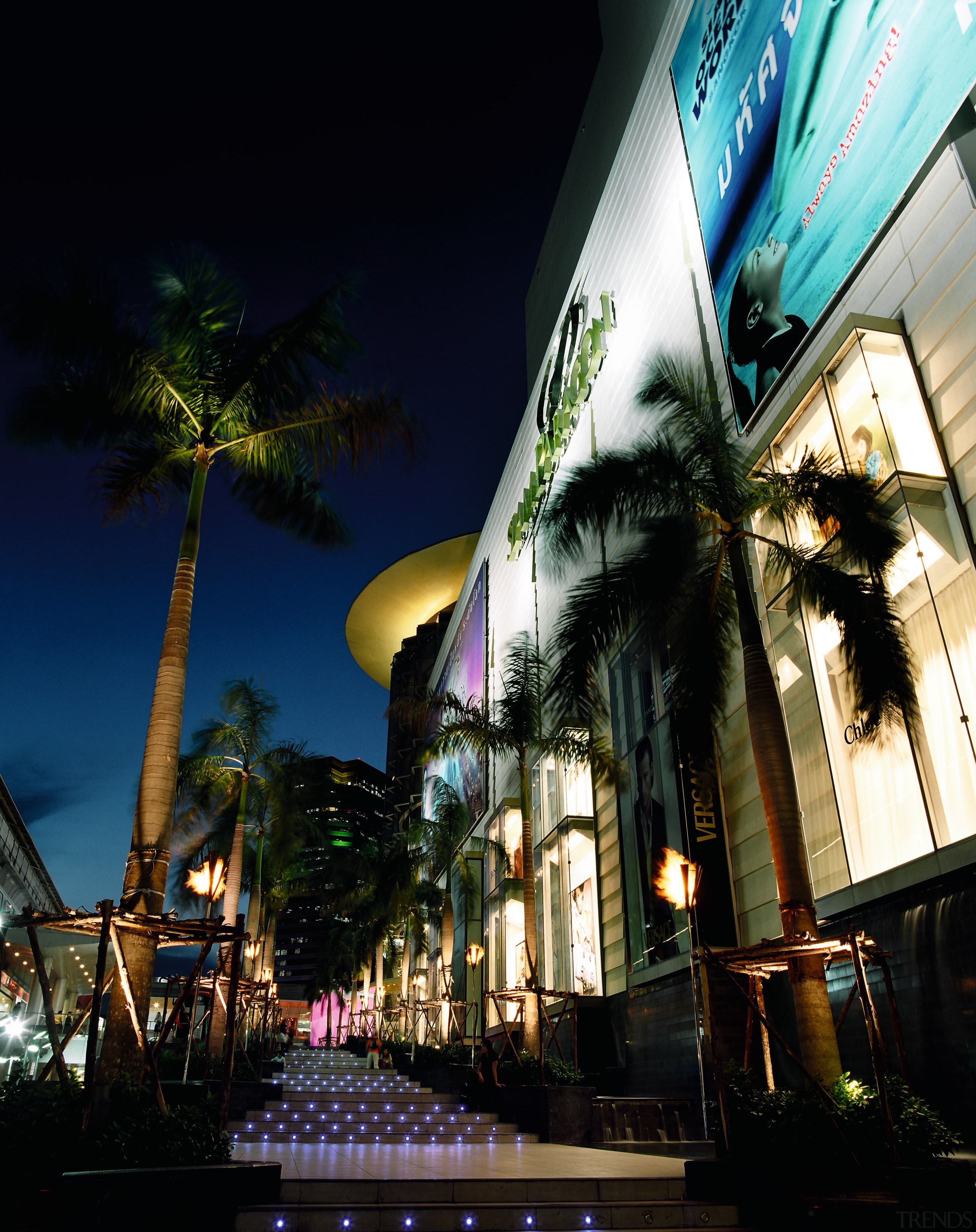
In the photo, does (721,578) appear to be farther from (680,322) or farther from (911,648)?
(680,322)

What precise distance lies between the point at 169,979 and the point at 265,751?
31.7ft

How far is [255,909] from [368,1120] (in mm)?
17568

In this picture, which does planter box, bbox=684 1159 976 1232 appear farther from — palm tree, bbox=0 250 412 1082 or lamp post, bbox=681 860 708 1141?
palm tree, bbox=0 250 412 1082

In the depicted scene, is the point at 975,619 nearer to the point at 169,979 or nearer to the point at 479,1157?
the point at 479,1157

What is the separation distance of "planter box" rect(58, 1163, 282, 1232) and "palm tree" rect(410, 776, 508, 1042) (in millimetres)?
24768

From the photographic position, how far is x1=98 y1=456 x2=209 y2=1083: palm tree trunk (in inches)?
351

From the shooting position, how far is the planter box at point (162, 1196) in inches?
257

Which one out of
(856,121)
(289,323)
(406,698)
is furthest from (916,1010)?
(406,698)

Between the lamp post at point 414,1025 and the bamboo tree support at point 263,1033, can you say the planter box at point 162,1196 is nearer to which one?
the bamboo tree support at point 263,1033

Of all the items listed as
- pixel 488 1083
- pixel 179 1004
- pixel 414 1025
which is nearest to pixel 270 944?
pixel 414 1025

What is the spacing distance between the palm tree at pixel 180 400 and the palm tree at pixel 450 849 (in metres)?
19.5

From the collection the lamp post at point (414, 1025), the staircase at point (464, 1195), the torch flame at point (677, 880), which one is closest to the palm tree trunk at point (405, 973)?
the lamp post at point (414, 1025)

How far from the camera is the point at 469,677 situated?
43.8 meters

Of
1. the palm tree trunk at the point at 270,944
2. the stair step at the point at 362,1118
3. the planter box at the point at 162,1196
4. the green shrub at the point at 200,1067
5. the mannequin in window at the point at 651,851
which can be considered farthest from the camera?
the palm tree trunk at the point at 270,944
